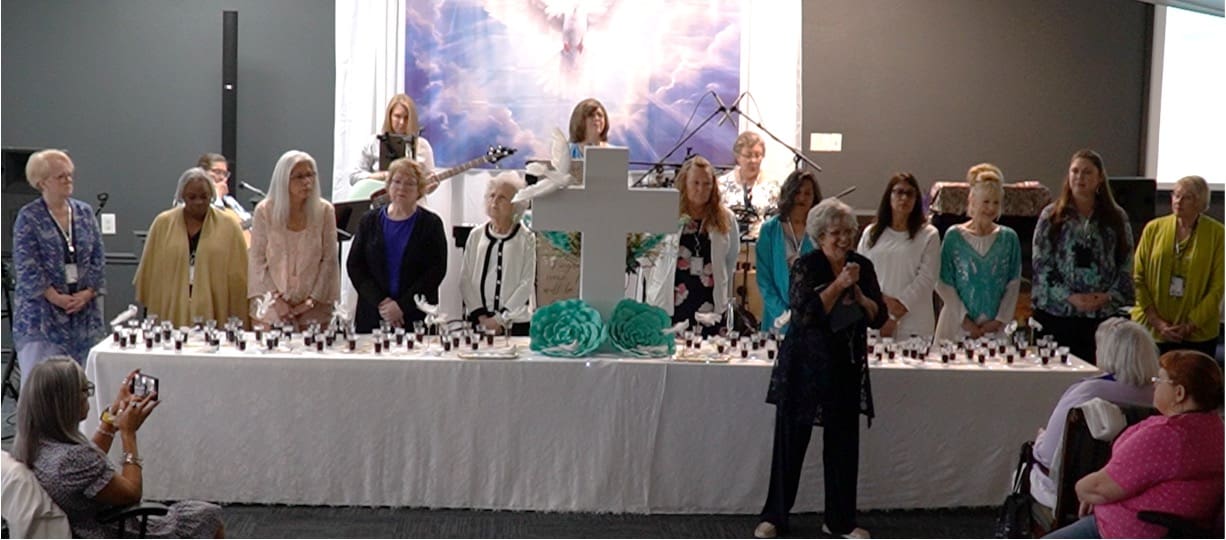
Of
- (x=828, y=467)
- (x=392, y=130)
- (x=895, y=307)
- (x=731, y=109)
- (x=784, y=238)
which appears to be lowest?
(x=828, y=467)

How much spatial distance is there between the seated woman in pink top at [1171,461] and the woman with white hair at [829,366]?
1.05 metres

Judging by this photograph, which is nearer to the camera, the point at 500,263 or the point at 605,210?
the point at 605,210

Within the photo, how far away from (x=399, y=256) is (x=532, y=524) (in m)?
1.20

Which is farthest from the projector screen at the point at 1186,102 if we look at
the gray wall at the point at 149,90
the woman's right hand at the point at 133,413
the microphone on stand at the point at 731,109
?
the woman's right hand at the point at 133,413

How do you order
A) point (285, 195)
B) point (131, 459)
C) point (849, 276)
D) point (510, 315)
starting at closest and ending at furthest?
point (131, 459)
point (849, 276)
point (510, 315)
point (285, 195)

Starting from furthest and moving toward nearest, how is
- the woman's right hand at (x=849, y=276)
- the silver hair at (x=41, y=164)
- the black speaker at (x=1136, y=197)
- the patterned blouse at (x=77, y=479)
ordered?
the black speaker at (x=1136, y=197) < the silver hair at (x=41, y=164) < the woman's right hand at (x=849, y=276) < the patterned blouse at (x=77, y=479)

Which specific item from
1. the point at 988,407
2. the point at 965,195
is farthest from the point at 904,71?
the point at 988,407

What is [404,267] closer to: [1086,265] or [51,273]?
[51,273]

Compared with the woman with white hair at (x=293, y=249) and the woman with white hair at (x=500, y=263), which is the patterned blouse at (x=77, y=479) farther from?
the woman with white hair at (x=500, y=263)

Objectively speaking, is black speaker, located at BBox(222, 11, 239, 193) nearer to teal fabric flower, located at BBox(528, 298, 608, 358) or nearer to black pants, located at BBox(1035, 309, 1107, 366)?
teal fabric flower, located at BBox(528, 298, 608, 358)

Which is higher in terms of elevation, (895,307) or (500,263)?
(500,263)

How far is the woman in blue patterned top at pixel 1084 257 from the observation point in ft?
17.9

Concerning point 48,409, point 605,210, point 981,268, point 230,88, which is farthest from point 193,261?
point 230,88

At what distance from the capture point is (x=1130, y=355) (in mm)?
3949
